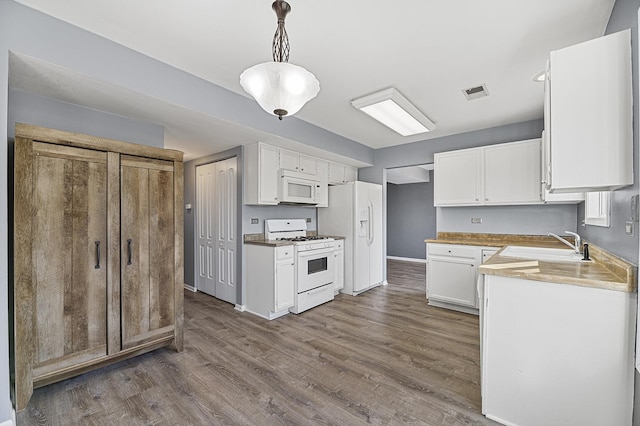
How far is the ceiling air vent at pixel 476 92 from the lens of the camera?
9.38 ft

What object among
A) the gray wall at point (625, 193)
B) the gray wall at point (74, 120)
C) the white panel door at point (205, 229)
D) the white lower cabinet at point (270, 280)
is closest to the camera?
the gray wall at point (625, 193)

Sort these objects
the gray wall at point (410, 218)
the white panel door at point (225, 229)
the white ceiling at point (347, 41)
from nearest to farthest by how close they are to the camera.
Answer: the white ceiling at point (347, 41) → the white panel door at point (225, 229) → the gray wall at point (410, 218)

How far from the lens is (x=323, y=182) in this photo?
4.66 meters

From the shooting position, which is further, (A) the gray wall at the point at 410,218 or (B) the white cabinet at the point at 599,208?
(A) the gray wall at the point at 410,218

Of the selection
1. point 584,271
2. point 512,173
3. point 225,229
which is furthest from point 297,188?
point 584,271

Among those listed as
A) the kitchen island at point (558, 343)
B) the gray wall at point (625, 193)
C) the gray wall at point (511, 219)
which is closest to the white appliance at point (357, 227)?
the gray wall at point (511, 219)

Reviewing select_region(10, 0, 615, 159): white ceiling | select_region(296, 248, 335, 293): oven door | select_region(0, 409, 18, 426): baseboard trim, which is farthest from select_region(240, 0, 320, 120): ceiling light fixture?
select_region(296, 248, 335, 293): oven door

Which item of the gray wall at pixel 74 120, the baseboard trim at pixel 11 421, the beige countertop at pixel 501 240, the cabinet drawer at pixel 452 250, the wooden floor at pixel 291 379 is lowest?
the wooden floor at pixel 291 379

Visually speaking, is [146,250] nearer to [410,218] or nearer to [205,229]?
[205,229]

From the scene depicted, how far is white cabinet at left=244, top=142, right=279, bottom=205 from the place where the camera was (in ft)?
12.0

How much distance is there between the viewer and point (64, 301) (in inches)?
80.8

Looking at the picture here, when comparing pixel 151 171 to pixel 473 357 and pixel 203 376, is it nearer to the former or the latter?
pixel 203 376

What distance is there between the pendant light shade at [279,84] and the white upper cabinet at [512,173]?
318 cm

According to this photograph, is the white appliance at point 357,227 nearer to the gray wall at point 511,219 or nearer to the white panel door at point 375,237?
the white panel door at point 375,237
